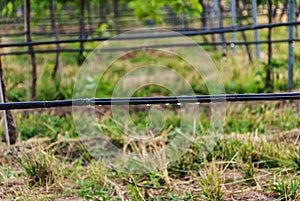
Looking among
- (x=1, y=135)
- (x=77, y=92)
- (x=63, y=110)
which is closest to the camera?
(x=1, y=135)

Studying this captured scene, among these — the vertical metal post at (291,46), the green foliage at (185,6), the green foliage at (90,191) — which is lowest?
the green foliage at (90,191)

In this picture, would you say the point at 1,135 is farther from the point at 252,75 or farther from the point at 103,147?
the point at 252,75

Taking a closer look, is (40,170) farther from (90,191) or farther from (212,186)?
(212,186)

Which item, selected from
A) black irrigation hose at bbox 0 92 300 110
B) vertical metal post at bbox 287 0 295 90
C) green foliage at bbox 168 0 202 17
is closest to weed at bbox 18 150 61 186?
black irrigation hose at bbox 0 92 300 110

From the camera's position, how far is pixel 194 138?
3.19 meters

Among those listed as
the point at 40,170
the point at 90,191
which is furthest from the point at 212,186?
the point at 40,170

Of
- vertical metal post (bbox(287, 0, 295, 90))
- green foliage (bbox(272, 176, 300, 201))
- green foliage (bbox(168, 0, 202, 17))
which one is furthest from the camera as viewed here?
green foliage (bbox(168, 0, 202, 17))

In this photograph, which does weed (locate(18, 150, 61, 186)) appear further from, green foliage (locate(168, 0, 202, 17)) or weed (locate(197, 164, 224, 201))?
green foliage (locate(168, 0, 202, 17))

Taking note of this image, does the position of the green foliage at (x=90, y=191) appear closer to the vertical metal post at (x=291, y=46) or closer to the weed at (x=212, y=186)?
the weed at (x=212, y=186)

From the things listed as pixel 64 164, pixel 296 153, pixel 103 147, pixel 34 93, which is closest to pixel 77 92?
pixel 34 93

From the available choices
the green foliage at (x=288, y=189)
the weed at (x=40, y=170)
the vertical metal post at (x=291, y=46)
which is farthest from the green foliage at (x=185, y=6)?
the green foliage at (x=288, y=189)

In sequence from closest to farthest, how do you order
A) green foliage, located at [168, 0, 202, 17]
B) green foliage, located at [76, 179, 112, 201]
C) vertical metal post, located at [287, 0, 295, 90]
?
green foliage, located at [76, 179, 112, 201] < vertical metal post, located at [287, 0, 295, 90] < green foliage, located at [168, 0, 202, 17]

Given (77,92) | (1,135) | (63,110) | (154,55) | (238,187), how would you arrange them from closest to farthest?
(238,187) → (1,135) → (63,110) → (77,92) → (154,55)

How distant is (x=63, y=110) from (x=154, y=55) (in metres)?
3.74
